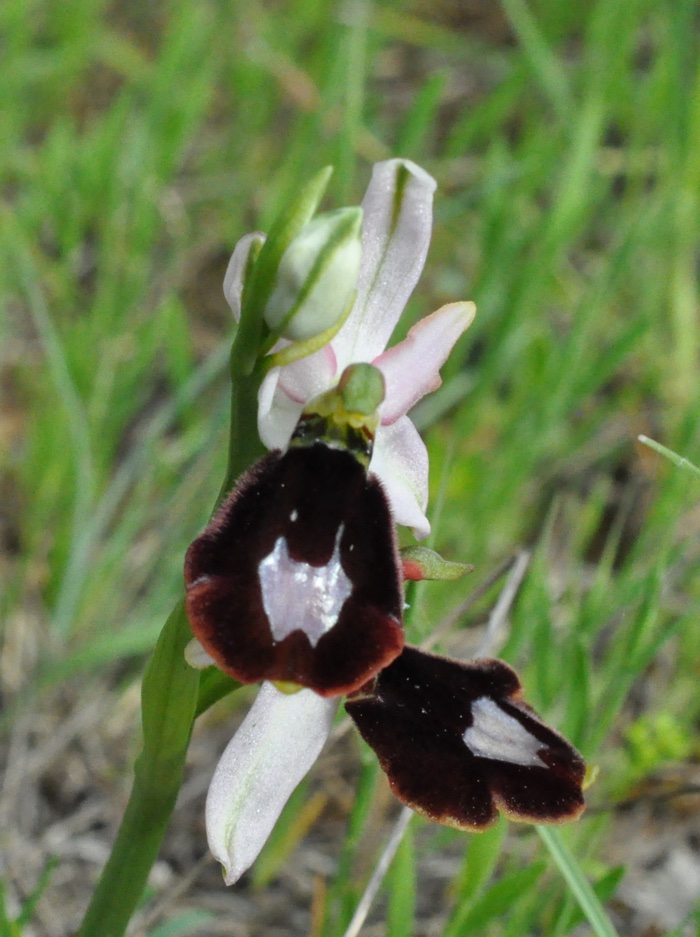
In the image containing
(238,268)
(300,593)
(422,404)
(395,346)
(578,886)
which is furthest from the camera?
(422,404)

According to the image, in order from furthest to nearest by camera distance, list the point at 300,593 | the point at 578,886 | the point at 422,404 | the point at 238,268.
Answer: the point at 422,404
the point at 578,886
the point at 238,268
the point at 300,593

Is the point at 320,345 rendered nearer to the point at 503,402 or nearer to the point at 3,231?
the point at 3,231

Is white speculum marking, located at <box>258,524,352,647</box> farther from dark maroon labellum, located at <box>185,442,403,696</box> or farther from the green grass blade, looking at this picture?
the green grass blade

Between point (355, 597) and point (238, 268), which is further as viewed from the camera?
point (238, 268)

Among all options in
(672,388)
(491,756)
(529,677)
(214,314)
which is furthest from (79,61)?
(491,756)

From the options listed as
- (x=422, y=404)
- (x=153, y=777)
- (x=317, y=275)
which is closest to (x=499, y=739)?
(x=153, y=777)

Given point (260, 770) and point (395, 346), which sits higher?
point (395, 346)

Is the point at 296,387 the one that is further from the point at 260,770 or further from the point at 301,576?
the point at 260,770

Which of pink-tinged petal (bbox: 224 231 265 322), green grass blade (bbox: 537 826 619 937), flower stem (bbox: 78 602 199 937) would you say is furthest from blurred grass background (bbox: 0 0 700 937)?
pink-tinged petal (bbox: 224 231 265 322)
